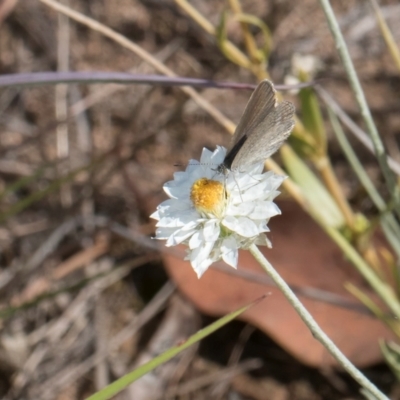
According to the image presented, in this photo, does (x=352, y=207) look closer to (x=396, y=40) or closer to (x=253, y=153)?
(x=396, y=40)

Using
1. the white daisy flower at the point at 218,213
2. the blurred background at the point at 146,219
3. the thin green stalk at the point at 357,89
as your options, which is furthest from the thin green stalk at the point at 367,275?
the white daisy flower at the point at 218,213

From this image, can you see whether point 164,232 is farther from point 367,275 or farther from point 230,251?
point 367,275

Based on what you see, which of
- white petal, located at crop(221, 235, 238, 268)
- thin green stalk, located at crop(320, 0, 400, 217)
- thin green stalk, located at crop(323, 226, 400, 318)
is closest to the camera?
white petal, located at crop(221, 235, 238, 268)

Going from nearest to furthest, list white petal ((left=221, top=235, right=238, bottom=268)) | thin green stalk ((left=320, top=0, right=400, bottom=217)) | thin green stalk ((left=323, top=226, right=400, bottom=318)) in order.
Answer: white petal ((left=221, top=235, right=238, bottom=268)), thin green stalk ((left=320, top=0, right=400, bottom=217)), thin green stalk ((left=323, top=226, right=400, bottom=318))

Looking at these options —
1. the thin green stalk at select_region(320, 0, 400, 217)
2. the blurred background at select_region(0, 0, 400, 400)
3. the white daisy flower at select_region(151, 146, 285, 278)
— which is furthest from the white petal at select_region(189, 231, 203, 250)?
the blurred background at select_region(0, 0, 400, 400)

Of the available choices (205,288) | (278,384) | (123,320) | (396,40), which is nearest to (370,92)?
(396,40)

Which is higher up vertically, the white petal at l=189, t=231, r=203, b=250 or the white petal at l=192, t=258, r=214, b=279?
the white petal at l=189, t=231, r=203, b=250

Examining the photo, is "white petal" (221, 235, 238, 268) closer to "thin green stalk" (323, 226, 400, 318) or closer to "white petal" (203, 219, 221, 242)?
"white petal" (203, 219, 221, 242)
